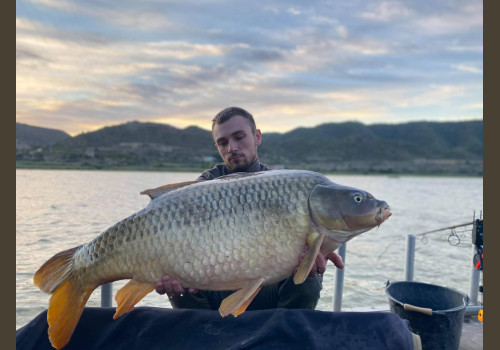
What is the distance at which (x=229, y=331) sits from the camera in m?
1.69

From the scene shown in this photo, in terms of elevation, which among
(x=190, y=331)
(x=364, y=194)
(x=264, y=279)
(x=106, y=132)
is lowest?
(x=190, y=331)

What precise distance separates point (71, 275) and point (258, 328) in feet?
2.67

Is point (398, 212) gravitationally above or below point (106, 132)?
below

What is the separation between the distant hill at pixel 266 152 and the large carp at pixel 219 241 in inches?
1593

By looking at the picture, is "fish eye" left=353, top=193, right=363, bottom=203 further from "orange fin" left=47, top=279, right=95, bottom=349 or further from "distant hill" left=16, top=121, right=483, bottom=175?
"distant hill" left=16, top=121, right=483, bottom=175

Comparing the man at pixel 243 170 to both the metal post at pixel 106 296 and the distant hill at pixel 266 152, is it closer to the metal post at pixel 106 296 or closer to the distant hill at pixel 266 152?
the metal post at pixel 106 296

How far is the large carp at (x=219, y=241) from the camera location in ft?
5.25

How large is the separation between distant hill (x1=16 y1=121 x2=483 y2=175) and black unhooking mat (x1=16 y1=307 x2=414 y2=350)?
40417mm

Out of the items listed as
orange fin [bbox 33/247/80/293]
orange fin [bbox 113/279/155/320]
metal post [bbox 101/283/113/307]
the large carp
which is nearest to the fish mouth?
the large carp

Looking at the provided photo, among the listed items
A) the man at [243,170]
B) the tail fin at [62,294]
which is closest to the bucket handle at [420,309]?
the man at [243,170]

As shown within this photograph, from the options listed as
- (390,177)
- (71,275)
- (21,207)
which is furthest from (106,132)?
(71,275)

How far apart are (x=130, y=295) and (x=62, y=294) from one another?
28 cm

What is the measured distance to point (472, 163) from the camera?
52.8 metres

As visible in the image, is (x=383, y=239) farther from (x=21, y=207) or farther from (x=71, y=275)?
(x=21, y=207)
